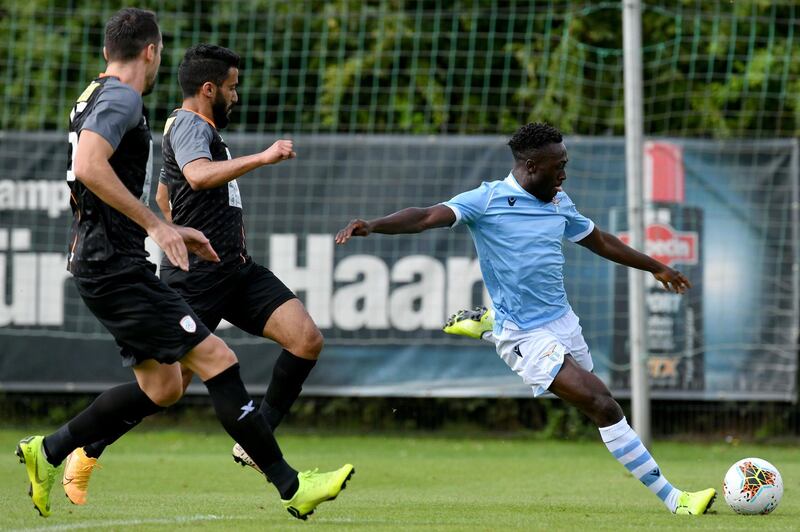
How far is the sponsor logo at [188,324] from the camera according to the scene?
5.99 metres

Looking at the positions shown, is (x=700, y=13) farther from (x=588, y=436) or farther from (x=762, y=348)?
(x=588, y=436)

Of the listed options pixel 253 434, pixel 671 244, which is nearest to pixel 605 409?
pixel 253 434

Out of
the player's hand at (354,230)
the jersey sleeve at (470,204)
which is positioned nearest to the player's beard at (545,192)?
the jersey sleeve at (470,204)

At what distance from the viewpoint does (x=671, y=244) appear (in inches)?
Answer: 503

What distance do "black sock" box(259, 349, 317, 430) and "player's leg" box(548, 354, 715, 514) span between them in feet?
4.87

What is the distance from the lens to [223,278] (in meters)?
7.29

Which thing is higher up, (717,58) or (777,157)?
(717,58)

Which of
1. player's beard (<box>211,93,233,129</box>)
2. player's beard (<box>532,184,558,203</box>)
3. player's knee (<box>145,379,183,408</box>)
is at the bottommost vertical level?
player's knee (<box>145,379,183,408</box>)

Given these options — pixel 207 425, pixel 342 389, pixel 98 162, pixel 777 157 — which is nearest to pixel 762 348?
pixel 777 157

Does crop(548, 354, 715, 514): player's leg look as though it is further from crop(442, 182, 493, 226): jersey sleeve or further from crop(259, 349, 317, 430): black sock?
crop(259, 349, 317, 430): black sock

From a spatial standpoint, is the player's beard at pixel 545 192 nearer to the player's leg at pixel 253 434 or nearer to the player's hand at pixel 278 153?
the player's hand at pixel 278 153

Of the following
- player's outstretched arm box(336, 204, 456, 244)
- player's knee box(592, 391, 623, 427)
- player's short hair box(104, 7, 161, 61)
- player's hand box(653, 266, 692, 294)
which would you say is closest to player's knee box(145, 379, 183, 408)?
player's outstretched arm box(336, 204, 456, 244)

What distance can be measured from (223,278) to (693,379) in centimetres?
680

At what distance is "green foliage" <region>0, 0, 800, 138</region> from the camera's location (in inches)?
547
